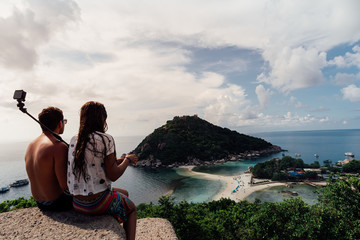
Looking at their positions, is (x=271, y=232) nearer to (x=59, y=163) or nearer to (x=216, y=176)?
(x=59, y=163)

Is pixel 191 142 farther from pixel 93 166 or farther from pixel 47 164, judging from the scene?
pixel 93 166

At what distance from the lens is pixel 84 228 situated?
3.36 metres

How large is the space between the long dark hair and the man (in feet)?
1.74

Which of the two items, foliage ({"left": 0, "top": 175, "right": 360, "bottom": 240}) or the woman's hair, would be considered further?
foliage ({"left": 0, "top": 175, "right": 360, "bottom": 240})

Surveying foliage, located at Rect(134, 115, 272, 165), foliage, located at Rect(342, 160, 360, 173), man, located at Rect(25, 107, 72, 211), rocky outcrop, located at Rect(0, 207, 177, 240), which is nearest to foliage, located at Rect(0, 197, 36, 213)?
rocky outcrop, located at Rect(0, 207, 177, 240)

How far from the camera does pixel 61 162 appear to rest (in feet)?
10.6

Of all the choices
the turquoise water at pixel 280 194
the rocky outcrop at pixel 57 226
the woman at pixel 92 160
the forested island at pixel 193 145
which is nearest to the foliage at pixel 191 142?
the forested island at pixel 193 145

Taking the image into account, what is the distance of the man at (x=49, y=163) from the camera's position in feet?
10.6

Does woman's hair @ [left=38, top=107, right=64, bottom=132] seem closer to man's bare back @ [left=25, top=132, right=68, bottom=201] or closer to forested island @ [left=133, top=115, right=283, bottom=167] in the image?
man's bare back @ [left=25, top=132, right=68, bottom=201]

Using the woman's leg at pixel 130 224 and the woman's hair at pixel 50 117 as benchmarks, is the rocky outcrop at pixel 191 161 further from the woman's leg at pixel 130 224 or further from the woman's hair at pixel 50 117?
the woman's hair at pixel 50 117

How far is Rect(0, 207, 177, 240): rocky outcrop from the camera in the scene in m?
3.25

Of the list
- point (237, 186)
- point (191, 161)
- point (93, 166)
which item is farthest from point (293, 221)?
point (191, 161)

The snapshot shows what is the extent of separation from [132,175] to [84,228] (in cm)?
7895

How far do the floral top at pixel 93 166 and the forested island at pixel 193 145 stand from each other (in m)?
88.7
